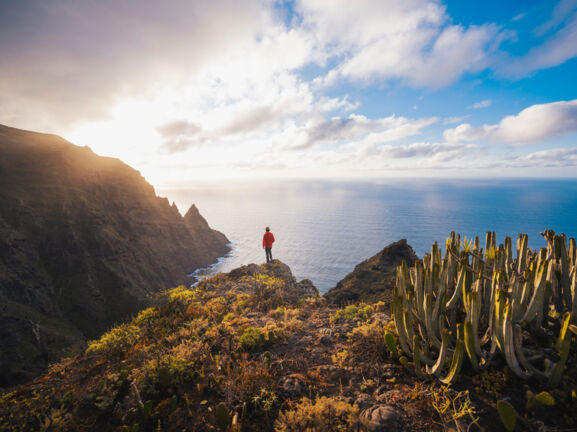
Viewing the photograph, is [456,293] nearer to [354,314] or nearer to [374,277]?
[354,314]

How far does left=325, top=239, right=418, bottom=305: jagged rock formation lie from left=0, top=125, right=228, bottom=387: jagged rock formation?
5492 cm

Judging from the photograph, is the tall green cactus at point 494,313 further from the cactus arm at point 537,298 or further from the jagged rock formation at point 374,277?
the jagged rock formation at point 374,277

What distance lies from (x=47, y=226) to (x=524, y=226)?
197 meters

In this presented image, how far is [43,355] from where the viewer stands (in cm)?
4381

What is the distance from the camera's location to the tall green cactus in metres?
3.56

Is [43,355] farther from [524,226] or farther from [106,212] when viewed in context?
[524,226]

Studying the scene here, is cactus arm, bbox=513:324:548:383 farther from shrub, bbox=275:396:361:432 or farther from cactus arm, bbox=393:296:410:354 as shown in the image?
shrub, bbox=275:396:361:432

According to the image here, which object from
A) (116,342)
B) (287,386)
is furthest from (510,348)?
(116,342)

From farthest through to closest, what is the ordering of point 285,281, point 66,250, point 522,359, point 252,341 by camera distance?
point 66,250
point 285,281
point 252,341
point 522,359

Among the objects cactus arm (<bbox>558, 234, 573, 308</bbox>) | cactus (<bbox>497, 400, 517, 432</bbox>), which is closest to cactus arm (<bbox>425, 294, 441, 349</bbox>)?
cactus (<bbox>497, 400, 517, 432</bbox>)

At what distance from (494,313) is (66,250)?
305 feet

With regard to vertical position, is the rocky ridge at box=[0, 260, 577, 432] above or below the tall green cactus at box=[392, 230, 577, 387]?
below

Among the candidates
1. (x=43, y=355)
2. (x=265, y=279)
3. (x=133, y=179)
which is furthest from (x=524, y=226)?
(x=133, y=179)

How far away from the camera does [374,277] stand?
20.6 metres
